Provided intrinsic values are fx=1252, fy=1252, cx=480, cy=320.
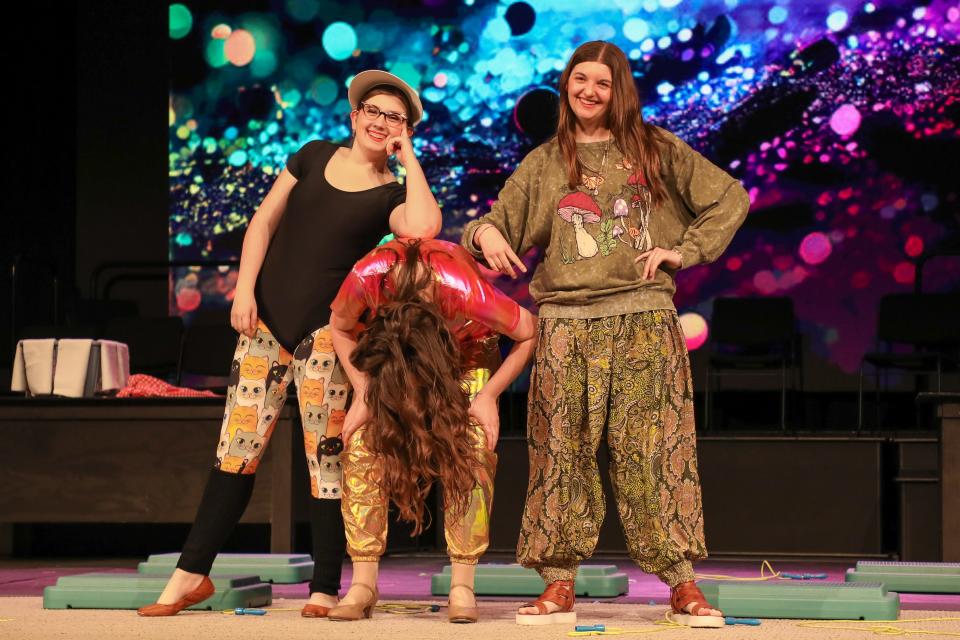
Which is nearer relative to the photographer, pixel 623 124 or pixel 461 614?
pixel 461 614

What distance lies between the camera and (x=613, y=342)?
8.66 feet

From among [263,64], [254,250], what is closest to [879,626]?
A: [254,250]

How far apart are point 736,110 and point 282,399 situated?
480 centimetres

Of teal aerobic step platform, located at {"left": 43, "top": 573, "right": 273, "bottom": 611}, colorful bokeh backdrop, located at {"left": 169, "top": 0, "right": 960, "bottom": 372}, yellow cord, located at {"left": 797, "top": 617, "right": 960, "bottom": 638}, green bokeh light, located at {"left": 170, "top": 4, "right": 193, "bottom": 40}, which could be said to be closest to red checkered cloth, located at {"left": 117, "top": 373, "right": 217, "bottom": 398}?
colorful bokeh backdrop, located at {"left": 169, "top": 0, "right": 960, "bottom": 372}

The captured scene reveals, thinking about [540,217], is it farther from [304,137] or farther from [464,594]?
[304,137]

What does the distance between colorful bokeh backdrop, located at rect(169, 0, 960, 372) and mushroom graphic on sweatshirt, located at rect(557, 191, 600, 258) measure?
4.23 meters

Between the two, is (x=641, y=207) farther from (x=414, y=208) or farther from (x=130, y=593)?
(x=130, y=593)

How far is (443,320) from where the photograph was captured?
8.33ft

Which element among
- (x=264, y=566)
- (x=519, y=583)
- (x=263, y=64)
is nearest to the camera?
(x=519, y=583)

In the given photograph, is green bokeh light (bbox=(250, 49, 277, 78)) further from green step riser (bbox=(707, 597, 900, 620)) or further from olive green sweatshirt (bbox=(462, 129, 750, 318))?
green step riser (bbox=(707, 597, 900, 620))

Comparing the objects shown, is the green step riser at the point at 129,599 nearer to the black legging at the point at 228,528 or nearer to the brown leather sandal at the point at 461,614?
the black legging at the point at 228,528

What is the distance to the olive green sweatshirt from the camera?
2.64 meters

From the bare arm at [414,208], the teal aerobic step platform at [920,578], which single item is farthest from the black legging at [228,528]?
the teal aerobic step platform at [920,578]

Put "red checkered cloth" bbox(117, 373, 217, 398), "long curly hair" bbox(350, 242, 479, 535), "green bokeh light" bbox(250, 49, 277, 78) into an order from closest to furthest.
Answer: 1. "long curly hair" bbox(350, 242, 479, 535)
2. "red checkered cloth" bbox(117, 373, 217, 398)
3. "green bokeh light" bbox(250, 49, 277, 78)
